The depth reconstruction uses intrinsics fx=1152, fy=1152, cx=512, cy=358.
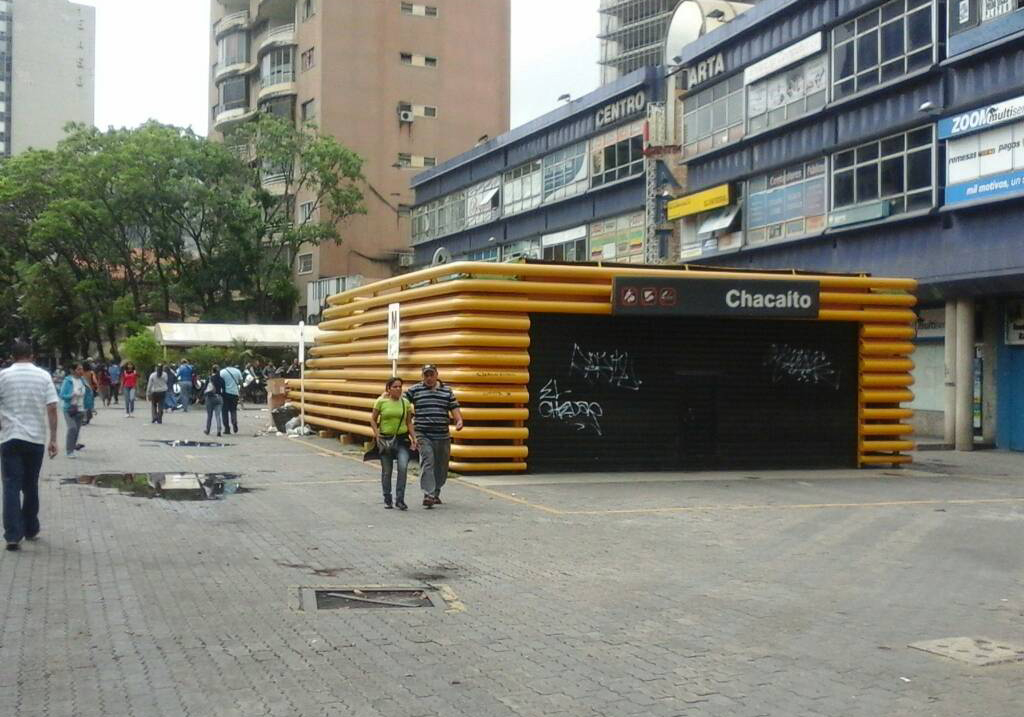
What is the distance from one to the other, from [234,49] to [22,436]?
65.5m

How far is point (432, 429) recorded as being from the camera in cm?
1359

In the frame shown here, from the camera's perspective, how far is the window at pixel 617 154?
38562 millimetres

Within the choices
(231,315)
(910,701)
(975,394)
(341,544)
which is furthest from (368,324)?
(231,315)

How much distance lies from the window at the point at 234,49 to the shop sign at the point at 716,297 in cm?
5847

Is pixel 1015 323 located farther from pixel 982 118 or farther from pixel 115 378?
pixel 115 378

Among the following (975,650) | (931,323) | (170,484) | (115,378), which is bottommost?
(975,650)

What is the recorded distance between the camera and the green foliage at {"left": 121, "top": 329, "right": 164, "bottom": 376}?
47.4m

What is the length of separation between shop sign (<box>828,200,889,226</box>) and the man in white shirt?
865 inches

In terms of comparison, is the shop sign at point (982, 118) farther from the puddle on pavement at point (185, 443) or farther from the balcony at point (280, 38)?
the balcony at point (280, 38)

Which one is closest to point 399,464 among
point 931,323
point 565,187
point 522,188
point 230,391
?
point 230,391

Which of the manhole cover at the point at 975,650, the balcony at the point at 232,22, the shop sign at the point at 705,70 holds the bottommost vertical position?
the manhole cover at the point at 975,650

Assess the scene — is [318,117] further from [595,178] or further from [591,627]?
[591,627]

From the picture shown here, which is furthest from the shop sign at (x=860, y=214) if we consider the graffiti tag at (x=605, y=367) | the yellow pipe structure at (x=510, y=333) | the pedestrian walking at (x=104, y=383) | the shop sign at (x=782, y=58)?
the pedestrian walking at (x=104, y=383)

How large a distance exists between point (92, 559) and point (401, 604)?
3.07 meters
